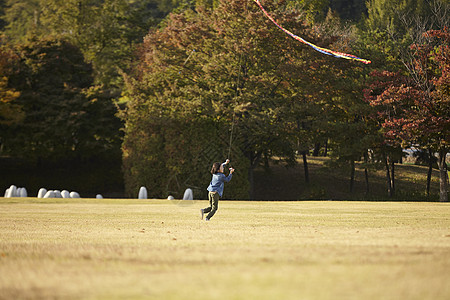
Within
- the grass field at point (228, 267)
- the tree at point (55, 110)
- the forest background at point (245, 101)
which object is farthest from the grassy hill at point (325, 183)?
the grass field at point (228, 267)

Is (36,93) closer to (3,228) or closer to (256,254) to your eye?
(3,228)

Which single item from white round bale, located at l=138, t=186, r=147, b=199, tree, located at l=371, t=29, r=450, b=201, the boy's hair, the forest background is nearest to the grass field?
the boy's hair

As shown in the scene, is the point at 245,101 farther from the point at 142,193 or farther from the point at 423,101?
the point at 423,101

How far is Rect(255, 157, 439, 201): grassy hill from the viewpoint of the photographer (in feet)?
138

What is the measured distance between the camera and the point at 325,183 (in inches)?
1822

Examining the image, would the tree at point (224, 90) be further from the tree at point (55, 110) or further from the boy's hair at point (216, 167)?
the boy's hair at point (216, 167)

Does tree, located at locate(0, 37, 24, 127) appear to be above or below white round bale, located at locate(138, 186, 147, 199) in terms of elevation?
above

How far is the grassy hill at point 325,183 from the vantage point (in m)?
42.0

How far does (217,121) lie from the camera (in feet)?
114

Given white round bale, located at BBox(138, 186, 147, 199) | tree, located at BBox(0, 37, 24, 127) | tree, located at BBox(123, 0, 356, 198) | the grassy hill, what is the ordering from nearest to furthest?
white round bale, located at BBox(138, 186, 147, 199) → tree, located at BBox(123, 0, 356, 198) → tree, located at BBox(0, 37, 24, 127) → the grassy hill

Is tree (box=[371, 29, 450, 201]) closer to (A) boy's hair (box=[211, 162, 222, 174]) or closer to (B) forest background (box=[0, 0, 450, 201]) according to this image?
(B) forest background (box=[0, 0, 450, 201])

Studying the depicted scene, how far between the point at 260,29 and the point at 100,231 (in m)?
23.1

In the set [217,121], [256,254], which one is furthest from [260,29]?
[256,254]

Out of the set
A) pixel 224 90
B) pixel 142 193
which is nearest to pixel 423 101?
pixel 224 90
